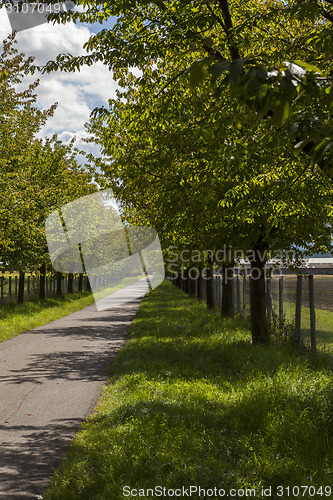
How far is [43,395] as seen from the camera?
7887mm

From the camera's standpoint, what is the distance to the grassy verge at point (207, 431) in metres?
4.27

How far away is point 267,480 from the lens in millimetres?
4309

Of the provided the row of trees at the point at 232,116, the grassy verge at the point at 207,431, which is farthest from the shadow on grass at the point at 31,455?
the row of trees at the point at 232,116

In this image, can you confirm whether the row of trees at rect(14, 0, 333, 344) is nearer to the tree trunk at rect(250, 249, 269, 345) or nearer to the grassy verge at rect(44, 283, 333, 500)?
the tree trunk at rect(250, 249, 269, 345)

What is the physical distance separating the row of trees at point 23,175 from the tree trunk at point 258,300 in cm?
693

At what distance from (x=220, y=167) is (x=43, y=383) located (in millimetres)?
4978

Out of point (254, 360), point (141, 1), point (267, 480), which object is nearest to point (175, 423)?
point (267, 480)

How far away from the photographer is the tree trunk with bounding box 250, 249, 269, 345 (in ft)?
36.7

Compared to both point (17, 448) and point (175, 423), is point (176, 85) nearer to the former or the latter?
point (175, 423)

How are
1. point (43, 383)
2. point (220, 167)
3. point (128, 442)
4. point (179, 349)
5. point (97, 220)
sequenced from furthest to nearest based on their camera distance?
point (97, 220) → point (179, 349) → point (43, 383) → point (220, 167) → point (128, 442)

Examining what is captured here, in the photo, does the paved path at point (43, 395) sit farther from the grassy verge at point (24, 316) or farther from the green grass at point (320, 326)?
the green grass at point (320, 326)

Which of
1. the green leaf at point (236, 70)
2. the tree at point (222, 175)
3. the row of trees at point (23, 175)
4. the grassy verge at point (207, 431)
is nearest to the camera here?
the green leaf at point (236, 70)

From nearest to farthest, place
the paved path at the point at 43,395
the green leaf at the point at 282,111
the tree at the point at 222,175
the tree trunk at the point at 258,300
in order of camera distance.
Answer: the green leaf at the point at 282,111 < the paved path at the point at 43,395 < the tree at the point at 222,175 < the tree trunk at the point at 258,300

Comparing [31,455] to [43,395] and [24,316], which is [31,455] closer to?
[43,395]
